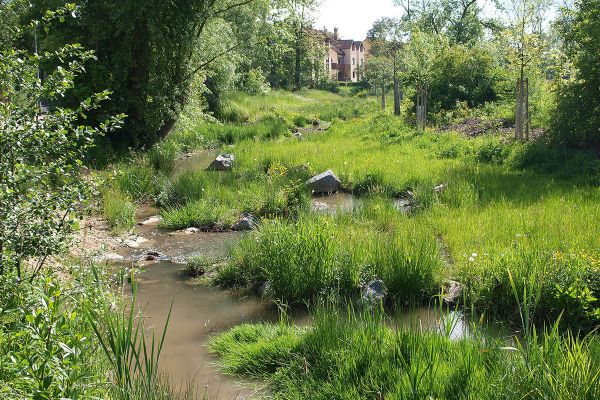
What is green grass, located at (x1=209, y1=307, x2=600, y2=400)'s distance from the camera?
381 cm

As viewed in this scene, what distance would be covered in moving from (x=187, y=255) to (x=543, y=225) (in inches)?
234

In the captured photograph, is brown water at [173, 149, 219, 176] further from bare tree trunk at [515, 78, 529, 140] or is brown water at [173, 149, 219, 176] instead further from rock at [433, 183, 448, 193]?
bare tree trunk at [515, 78, 529, 140]

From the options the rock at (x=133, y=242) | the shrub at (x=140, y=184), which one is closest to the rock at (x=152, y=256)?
the rock at (x=133, y=242)

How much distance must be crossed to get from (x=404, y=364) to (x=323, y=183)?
9.80 metres

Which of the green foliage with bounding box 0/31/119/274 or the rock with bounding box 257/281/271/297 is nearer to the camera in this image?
the green foliage with bounding box 0/31/119/274

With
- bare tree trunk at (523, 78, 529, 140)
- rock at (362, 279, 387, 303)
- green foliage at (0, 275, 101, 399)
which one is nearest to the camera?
green foliage at (0, 275, 101, 399)

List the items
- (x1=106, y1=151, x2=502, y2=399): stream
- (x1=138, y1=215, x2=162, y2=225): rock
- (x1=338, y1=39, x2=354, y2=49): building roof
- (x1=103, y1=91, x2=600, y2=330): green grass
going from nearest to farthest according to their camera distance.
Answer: (x1=106, y1=151, x2=502, y2=399): stream, (x1=103, y1=91, x2=600, y2=330): green grass, (x1=138, y1=215, x2=162, y2=225): rock, (x1=338, y1=39, x2=354, y2=49): building roof

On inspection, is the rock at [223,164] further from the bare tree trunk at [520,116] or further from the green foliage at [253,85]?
the green foliage at [253,85]

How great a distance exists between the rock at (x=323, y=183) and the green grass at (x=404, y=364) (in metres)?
8.21

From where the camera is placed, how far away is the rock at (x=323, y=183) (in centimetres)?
1388

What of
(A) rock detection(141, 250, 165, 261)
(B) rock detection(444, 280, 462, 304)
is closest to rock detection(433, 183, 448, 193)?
(B) rock detection(444, 280, 462, 304)

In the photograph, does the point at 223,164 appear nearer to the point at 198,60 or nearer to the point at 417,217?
the point at 198,60

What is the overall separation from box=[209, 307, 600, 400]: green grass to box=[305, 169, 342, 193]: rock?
26.9 feet

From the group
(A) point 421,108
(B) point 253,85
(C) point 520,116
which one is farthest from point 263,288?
(B) point 253,85
